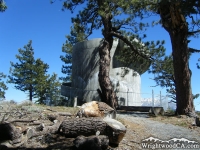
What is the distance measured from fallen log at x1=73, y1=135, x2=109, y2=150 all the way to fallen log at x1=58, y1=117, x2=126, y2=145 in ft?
1.09

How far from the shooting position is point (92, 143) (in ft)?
15.1

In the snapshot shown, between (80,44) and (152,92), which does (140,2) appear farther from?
(80,44)

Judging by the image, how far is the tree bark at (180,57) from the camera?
9.90 m

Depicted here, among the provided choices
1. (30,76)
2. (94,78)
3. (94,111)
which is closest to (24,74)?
(30,76)

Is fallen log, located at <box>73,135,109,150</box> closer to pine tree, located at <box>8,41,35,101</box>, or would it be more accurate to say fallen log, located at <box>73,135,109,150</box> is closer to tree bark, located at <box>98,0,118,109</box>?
tree bark, located at <box>98,0,118,109</box>

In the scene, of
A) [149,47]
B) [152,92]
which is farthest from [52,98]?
[149,47]

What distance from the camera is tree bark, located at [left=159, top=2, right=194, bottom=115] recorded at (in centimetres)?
990

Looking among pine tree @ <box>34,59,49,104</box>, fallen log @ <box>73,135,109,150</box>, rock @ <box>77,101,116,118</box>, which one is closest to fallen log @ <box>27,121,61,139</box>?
rock @ <box>77,101,116,118</box>

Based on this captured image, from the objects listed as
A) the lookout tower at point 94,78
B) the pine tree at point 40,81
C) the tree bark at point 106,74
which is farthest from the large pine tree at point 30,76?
the tree bark at point 106,74

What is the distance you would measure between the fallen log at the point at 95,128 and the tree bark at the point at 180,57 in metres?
5.62

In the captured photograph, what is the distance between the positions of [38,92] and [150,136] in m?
25.6

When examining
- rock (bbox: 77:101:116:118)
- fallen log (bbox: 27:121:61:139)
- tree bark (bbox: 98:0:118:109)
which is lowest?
fallen log (bbox: 27:121:61:139)

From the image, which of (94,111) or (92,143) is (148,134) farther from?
(92,143)

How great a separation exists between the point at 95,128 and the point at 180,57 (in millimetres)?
6614
